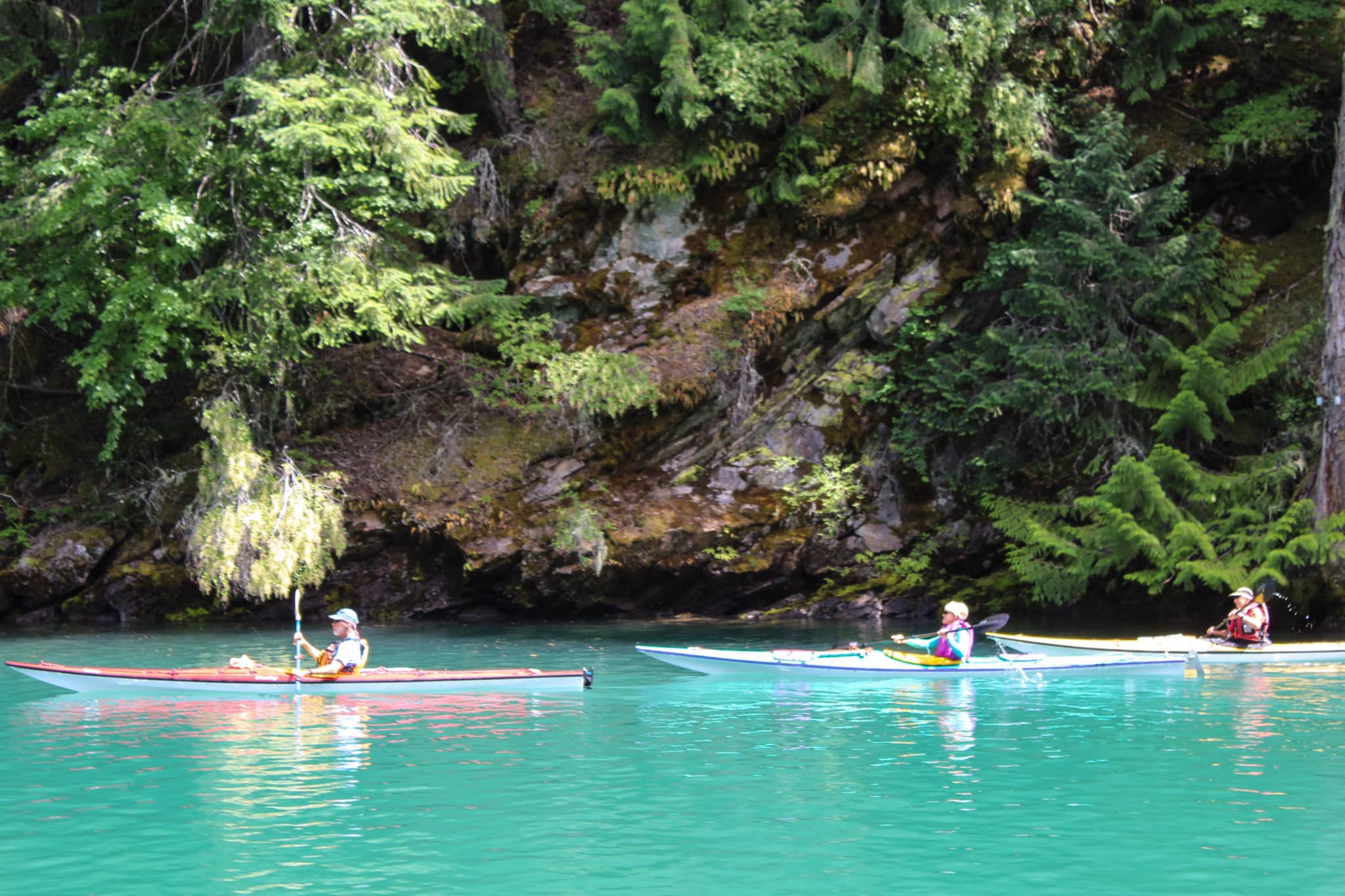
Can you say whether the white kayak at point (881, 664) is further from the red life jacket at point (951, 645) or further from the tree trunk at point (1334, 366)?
the tree trunk at point (1334, 366)

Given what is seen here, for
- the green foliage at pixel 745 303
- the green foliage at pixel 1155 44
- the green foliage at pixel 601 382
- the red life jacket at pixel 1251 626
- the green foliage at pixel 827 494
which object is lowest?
the red life jacket at pixel 1251 626

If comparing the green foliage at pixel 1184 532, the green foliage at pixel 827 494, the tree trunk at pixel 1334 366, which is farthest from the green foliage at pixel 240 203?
the tree trunk at pixel 1334 366

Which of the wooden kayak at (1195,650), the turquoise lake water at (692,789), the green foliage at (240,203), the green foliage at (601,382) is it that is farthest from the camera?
the green foliage at (601,382)

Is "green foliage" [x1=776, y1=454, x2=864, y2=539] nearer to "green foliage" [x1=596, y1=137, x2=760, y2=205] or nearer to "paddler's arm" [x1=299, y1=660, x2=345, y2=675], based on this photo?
"green foliage" [x1=596, y1=137, x2=760, y2=205]

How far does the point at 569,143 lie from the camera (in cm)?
2089

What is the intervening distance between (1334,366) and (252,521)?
1439 cm

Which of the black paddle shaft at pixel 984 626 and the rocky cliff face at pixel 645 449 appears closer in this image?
the black paddle shaft at pixel 984 626

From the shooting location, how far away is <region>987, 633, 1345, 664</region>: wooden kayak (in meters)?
14.2

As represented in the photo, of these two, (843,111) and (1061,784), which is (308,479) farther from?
(1061,784)

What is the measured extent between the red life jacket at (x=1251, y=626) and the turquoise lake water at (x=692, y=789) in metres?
1.33

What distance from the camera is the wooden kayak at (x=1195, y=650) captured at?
559 inches

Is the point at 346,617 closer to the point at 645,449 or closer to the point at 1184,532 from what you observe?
the point at 645,449

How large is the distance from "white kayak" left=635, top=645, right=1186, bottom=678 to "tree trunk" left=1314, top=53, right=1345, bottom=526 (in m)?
3.62

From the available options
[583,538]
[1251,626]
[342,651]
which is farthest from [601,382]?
[1251,626]
